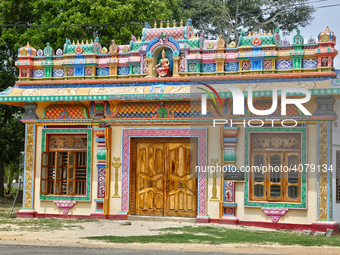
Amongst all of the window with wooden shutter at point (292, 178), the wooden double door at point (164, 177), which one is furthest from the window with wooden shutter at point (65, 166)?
the window with wooden shutter at point (292, 178)

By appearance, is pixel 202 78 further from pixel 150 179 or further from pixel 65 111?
pixel 65 111

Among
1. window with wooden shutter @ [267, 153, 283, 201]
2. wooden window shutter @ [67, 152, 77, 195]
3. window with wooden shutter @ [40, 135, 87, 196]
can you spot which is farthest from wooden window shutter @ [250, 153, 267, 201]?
wooden window shutter @ [67, 152, 77, 195]

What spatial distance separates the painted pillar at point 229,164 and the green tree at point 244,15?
53.1ft

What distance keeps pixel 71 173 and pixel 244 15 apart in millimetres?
18179

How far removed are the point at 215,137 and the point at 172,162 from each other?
1.35m

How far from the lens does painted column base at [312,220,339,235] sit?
1138 centimetres

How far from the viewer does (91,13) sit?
1902 centimetres

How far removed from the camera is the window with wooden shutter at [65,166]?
13.5 metres

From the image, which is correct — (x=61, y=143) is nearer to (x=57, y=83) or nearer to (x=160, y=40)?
(x=57, y=83)

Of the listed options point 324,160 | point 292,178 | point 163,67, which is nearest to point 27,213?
point 163,67

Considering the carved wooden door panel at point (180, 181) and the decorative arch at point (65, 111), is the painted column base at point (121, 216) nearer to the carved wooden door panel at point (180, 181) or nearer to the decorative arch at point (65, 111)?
the carved wooden door panel at point (180, 181)

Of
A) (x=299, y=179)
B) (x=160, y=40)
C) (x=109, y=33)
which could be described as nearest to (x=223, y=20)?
(x=109, y=33)

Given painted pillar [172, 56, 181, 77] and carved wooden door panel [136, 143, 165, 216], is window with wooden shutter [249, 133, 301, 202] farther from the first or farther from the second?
painted pillar [172, 56, 181, 77]

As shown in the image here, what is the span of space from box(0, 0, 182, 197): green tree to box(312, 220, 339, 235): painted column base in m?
11.4
